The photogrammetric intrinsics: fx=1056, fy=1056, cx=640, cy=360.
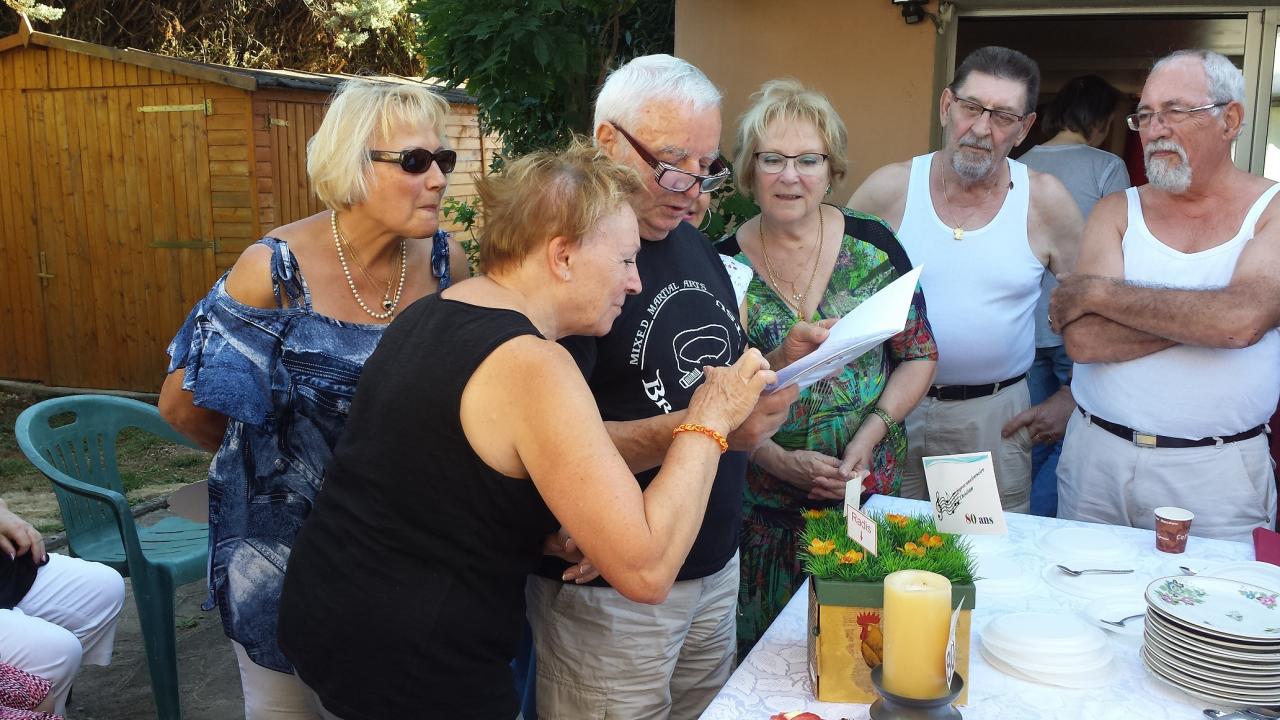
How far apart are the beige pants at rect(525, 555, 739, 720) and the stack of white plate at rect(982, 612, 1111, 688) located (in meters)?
0.59

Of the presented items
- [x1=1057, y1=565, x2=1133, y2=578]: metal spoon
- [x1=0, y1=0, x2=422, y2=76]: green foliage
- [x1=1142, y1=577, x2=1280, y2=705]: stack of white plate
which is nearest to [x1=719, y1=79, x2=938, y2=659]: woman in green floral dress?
[x1=1057, y1=565, x2=1133, y2=578]: metal spoon

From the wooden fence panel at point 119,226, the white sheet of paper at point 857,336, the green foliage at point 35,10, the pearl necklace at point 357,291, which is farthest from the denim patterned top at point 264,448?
the green foliage at point 35,10

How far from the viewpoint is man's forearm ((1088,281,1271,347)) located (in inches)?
97.7

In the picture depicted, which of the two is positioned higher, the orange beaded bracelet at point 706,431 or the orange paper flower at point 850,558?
the orange beaded bracelet at point 706,431

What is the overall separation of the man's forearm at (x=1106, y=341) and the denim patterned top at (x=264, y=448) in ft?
5.92

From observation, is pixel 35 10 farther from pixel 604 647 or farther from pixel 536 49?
pixel 604 647

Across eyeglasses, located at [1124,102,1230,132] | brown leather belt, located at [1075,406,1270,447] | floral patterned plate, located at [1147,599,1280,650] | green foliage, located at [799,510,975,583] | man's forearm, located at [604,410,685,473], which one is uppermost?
eyeglasses, located at [1124,102,1230,132]

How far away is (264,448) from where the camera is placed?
7.01ft

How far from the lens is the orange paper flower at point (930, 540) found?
1730 millimetres

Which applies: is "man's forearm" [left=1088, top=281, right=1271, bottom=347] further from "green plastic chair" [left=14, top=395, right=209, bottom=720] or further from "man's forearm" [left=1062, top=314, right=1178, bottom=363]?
"green plastic chair" [left=14, top=395, right=209, bottom=720]

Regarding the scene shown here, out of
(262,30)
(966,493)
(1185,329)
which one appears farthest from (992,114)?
(262,30)

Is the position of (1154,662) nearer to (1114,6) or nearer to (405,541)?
(405,541)

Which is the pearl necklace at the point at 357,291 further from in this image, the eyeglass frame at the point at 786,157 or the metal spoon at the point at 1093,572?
the metal spoon at the point at 1093,572

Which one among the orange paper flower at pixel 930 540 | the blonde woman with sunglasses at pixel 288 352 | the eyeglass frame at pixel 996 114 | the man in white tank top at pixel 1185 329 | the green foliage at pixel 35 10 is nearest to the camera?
the orange paper flower at pixel 930 540
